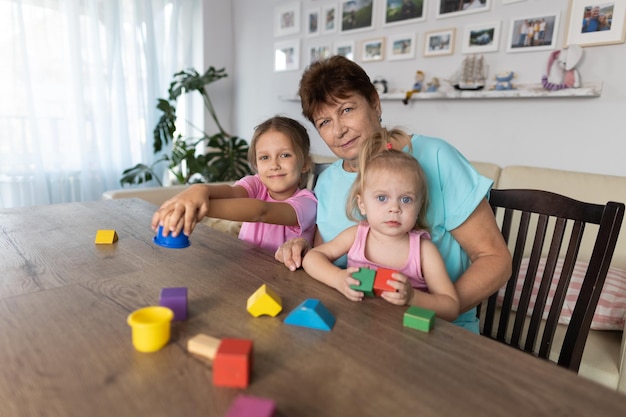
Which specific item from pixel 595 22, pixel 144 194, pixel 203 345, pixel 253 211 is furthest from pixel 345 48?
pixel 203 345

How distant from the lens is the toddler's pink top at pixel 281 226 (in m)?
1.39

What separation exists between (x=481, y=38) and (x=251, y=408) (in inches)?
102

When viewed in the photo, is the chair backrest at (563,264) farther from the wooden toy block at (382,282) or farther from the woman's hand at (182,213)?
the woman's hand at (182,213)

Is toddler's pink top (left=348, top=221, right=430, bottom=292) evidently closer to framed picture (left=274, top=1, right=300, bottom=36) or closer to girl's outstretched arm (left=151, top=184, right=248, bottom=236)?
girl's outstretched arm (left=151, top=184, right=248, bottom=236)

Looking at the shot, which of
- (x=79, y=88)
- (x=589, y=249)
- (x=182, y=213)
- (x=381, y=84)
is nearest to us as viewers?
(x=182, y=213)

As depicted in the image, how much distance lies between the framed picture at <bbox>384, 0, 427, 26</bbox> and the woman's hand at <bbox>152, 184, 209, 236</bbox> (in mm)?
2324

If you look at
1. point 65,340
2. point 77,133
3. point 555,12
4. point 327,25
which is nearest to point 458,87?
point 555,12

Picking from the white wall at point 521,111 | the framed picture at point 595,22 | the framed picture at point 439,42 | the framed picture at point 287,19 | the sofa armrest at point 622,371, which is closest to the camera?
the sofa armrest at point 622,371

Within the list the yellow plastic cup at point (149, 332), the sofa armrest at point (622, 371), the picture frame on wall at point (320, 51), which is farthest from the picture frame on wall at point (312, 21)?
the yellow plastic cup at point (149, 332)

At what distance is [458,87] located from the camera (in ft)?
8.44

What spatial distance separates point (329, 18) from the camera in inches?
133

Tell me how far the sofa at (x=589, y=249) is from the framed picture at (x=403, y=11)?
1069 millimetres

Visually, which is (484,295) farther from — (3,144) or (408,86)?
(3,144)

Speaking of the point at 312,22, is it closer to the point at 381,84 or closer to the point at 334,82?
the point at 381,84
